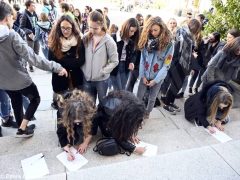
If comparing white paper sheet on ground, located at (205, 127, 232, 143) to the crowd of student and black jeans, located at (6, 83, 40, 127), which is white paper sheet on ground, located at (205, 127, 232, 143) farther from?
black jeans, located at (6, 83, 40, 127)

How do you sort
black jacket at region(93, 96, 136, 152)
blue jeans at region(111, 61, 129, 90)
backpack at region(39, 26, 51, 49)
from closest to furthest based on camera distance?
black jacket at region(93, 96, 136, 152), blue jeans at region(111, 61, 129, 90), backpack at region(39, 26, 51, 49)

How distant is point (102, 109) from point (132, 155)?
1.98 feet

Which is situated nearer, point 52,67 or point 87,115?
point 87,115

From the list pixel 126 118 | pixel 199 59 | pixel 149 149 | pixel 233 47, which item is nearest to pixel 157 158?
pixel 149 149

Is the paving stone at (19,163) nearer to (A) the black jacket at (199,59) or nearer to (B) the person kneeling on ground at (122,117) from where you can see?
(B) the person kneeling on ground at (122,117)

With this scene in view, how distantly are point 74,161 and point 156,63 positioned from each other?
174 cm

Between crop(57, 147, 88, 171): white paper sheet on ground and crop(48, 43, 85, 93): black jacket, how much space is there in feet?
3.35

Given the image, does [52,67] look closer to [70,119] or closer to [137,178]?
[70,119]

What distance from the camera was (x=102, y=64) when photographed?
3.33 metres

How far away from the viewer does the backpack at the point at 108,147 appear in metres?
2.63

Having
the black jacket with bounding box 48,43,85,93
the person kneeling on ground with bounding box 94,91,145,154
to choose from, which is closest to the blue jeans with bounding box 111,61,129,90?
the black jacket with bounding box 48,43,85,93

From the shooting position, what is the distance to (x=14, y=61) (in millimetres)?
2762

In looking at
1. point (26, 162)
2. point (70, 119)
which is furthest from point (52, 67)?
point (26, 162)

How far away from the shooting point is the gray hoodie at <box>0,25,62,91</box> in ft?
8.54
